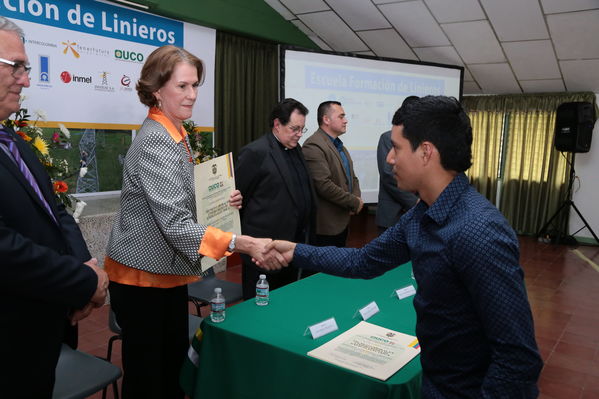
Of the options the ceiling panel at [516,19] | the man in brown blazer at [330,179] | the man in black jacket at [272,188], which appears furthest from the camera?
the ceiling panel at [516,19]

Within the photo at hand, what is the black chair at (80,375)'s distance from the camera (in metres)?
1.67

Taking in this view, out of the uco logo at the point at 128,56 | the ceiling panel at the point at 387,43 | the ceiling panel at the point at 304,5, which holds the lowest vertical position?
the uco logo at the point at 128,56

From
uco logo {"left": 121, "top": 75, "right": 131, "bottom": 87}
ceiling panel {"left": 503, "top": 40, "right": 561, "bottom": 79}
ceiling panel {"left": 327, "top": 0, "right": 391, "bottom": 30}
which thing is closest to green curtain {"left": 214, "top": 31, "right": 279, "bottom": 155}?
ceiling panel {"left": 327, "top": 0, "right": 391, "bottom": 30}

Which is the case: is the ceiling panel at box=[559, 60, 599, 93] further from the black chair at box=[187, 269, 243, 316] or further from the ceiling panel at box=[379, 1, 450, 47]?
the black chair at box=[187, 269, 243, 316]

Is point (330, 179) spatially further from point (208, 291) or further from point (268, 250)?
point (268, 250)

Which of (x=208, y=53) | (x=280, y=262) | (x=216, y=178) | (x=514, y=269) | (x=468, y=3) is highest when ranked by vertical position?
(x=468, y=3)

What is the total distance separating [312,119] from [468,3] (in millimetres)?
2055

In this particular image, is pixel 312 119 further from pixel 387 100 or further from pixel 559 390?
pixel 559 390

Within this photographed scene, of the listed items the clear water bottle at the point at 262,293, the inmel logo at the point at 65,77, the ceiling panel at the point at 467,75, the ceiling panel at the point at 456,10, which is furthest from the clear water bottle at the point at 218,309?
the ceiling panel at the point at 467,75

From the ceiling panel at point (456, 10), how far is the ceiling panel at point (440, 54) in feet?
2.09

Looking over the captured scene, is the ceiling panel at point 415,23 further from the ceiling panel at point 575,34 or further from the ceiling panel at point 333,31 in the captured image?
the ceiling panel at point 575,34

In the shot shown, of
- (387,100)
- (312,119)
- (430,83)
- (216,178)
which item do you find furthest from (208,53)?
(216,178)

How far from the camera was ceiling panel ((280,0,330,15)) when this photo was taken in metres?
5.39

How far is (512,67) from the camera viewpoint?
613cm
